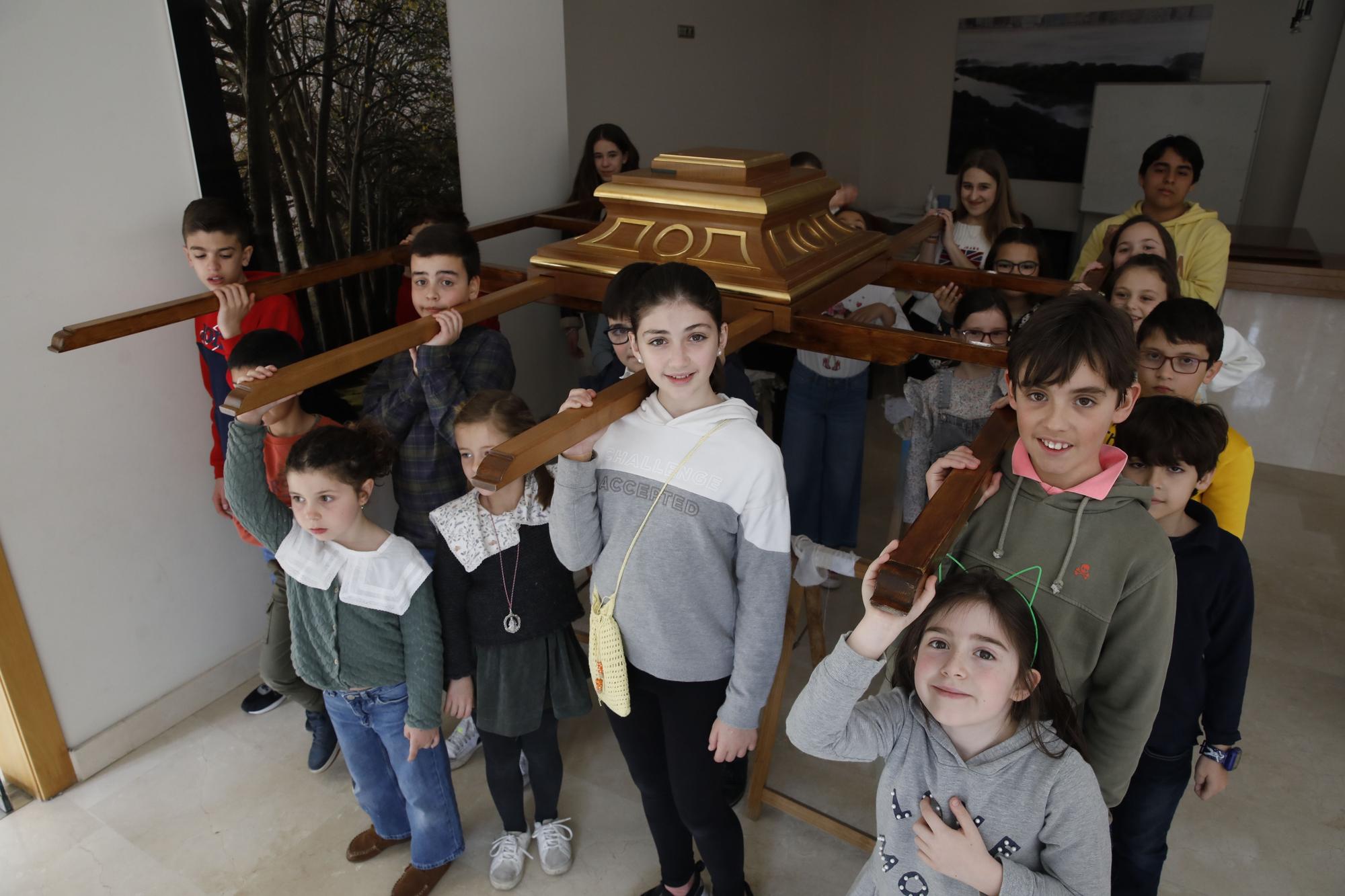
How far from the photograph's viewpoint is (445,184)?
3.24 meters

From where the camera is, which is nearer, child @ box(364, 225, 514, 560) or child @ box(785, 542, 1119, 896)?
child @ box(785, 542, 1119, 896)

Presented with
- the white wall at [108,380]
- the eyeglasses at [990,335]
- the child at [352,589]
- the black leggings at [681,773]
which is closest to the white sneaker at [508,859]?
the child at [352,589]

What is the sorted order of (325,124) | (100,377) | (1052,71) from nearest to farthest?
1. (100,377)
2. (325,124)
3. (1052,71)

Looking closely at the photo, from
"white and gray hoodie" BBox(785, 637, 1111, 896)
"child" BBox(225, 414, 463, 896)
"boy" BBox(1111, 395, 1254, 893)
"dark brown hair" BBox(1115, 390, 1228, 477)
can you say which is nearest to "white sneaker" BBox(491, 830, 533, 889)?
"child" BBox(225, 414, 463, 896)

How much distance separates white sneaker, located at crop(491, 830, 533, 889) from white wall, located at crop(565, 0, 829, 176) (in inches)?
106

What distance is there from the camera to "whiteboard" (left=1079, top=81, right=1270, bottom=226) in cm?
654

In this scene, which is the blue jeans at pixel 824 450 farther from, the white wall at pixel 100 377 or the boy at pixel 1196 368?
the white wall at pixel 100 377

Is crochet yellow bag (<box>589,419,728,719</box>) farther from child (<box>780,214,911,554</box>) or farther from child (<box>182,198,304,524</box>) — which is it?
child (<box>780,214,911,554</box>)

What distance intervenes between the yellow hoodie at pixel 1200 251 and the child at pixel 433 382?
2.13m

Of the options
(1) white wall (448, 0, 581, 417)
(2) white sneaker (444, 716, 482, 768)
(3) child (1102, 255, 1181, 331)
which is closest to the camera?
(3) child (1102, 255, 1181, 331)

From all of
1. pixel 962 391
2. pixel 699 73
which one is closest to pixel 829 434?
pixel 962 391

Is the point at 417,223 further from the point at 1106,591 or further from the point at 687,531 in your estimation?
the point at 1106,591

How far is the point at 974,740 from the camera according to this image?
142 centimetres

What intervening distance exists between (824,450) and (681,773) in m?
1.98
